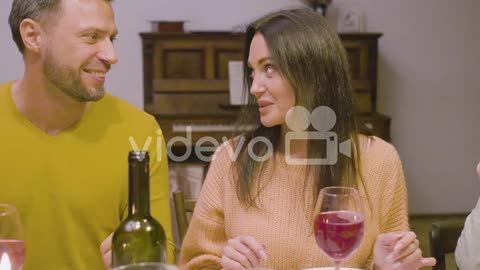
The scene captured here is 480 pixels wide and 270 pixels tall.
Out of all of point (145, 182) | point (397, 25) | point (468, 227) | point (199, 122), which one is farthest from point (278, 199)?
point (397, 25)

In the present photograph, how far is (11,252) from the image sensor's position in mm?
1074

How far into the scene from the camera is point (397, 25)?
215 inches

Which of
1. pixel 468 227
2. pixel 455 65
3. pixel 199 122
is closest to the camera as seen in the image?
pixel 468 227

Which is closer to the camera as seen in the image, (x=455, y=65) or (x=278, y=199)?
(x=278, y=199)

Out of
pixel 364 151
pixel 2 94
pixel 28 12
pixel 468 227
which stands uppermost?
pixel 28 12

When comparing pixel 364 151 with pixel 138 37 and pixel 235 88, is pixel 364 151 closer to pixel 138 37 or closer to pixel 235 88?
pixel 235 88

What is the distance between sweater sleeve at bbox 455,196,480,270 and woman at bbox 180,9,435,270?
201 mm

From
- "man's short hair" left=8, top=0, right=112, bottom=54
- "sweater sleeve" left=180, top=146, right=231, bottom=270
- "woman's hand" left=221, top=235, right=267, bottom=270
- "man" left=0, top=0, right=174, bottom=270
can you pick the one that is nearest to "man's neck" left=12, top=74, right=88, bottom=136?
"man" left=0, top=0, right=174, bottom=270

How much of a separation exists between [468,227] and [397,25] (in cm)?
420

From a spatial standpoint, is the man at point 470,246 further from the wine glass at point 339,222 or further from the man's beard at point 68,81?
the man's beard at point 68,81

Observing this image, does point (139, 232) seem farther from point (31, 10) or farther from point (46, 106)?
point (31, 10)

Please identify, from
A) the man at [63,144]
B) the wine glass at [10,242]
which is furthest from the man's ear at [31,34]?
the wine glass at [10,242]

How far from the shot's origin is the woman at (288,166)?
167 cm

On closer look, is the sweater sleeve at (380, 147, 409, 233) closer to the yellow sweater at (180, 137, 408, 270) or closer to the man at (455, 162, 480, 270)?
the yellow sweater at (180, 137, 408, 270)
